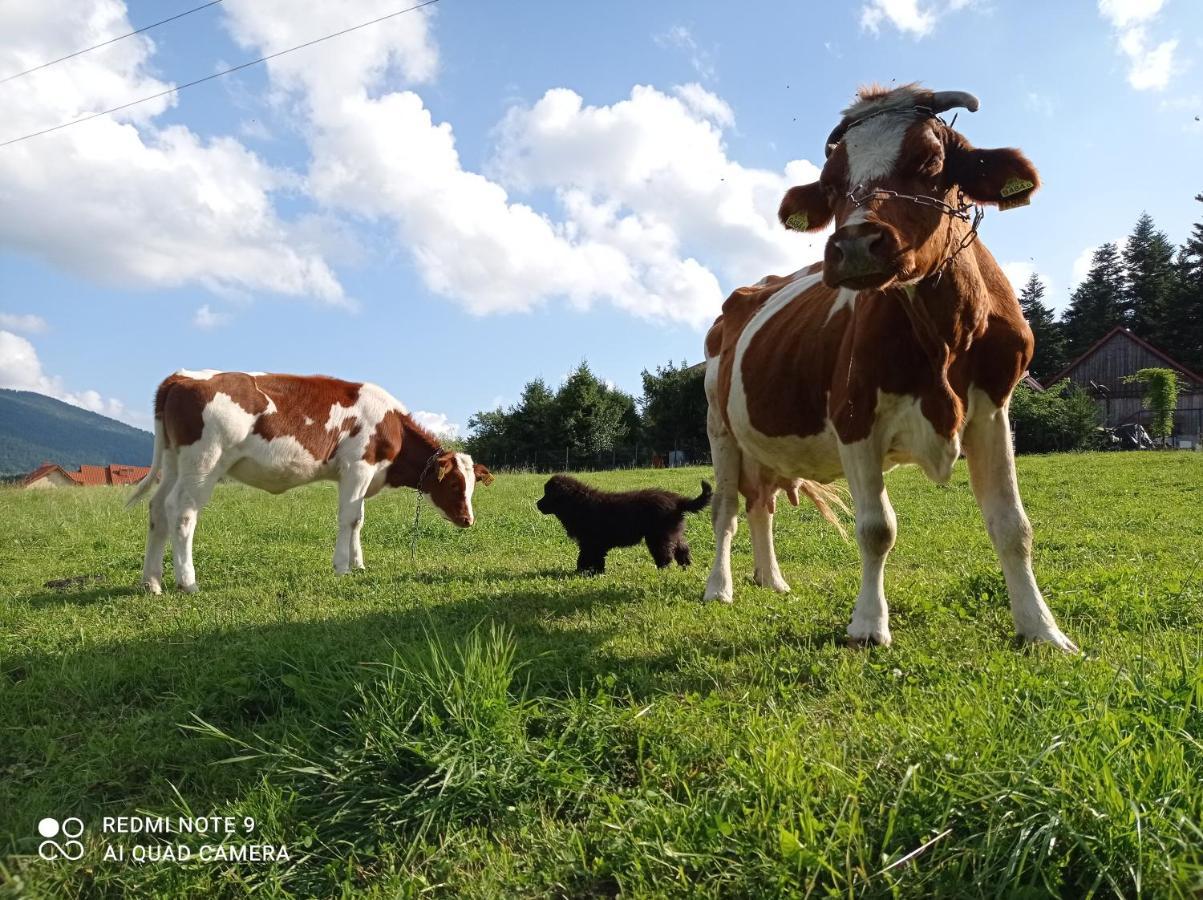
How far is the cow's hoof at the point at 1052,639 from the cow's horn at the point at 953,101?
2748mm

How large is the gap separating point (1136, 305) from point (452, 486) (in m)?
71.5

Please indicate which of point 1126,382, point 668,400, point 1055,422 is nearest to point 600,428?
point 668,400

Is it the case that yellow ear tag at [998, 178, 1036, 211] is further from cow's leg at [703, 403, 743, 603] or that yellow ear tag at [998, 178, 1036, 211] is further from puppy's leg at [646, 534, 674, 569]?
puppy's leg at [646, 534, 674, 569]

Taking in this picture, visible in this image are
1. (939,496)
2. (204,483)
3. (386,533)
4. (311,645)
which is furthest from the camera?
(939,496)

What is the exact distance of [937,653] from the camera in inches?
148

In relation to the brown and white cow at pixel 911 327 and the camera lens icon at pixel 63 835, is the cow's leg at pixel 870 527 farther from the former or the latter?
the camera lens icon at pixel 63 835

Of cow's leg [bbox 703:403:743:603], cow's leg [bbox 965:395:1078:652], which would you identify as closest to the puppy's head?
cow's leg [bbox 703:403:743:603]

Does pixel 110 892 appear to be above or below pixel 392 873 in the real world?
below

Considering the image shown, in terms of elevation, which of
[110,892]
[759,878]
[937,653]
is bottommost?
[110,892]

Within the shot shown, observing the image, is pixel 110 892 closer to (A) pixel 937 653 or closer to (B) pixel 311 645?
(B) pixel 311 645

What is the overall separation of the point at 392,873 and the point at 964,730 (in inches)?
73.5

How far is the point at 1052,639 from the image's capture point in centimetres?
379

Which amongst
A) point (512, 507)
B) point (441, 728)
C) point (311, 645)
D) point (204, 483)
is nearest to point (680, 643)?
point (441, 728)

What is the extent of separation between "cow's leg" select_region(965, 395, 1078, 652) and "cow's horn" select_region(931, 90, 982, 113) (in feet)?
5.02
